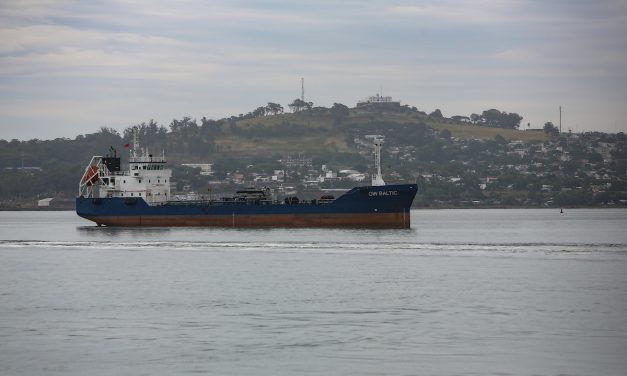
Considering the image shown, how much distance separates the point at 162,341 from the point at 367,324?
8166 mm

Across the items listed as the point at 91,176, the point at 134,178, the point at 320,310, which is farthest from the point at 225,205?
the point at 320,310

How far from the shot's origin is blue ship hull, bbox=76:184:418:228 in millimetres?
94062

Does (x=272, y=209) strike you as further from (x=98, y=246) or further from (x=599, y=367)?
(x=599, y=367)

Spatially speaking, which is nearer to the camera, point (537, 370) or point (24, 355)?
point (537, 370)

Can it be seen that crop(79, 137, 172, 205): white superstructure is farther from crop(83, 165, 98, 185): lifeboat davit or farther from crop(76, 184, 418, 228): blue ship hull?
crop(76, 184, 418, 228): blue ship hull

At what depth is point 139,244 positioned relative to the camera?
8156cm

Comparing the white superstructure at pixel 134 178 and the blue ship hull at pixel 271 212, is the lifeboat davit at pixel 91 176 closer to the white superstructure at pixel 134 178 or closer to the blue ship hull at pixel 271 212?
the white superstructure at pixel 134 178

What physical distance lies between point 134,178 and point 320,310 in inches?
2739

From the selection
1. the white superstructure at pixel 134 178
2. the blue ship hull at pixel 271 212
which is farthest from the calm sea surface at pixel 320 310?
the white superstructure at pixel 134 178

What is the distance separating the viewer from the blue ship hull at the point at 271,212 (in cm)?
9406

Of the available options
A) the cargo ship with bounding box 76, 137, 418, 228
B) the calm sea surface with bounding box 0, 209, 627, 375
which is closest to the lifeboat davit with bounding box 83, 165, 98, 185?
the cargo ship with bounding box 76, 137, 418, 228

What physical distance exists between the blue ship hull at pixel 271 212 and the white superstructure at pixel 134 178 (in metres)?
3.00

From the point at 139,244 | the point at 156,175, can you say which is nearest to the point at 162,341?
the point at 139,244

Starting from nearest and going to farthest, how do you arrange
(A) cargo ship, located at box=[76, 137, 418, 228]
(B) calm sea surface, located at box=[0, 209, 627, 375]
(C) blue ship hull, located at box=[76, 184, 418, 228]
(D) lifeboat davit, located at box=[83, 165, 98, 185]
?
1. (B) calm sea surface, located at box=[0, 209, 627, 375]
2. (C) blue ship hull, located at box=[76, 184, 418, 228]
3. (A) cargo ship, located at box=[76, 137, 418, 228]
4. (D) lifeboat davit, located at box=[83, 165, 98, 185]
